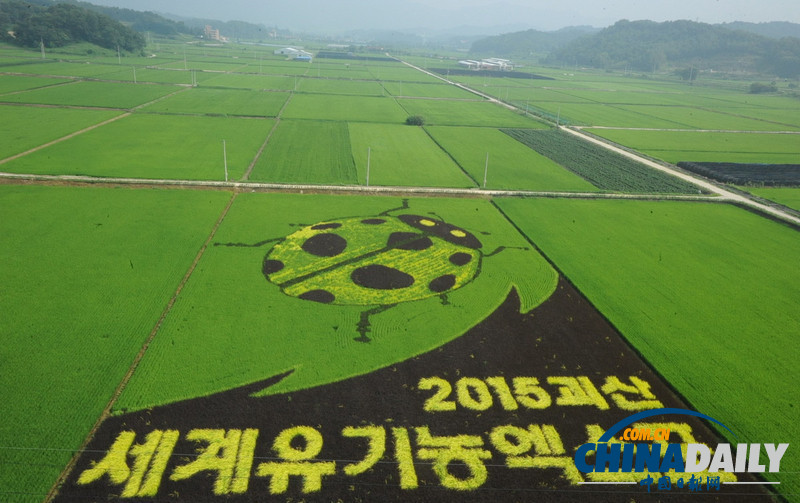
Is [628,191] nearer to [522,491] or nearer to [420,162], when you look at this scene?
[420,162]

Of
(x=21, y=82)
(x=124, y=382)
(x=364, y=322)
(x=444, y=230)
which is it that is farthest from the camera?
(x=21, y=82)

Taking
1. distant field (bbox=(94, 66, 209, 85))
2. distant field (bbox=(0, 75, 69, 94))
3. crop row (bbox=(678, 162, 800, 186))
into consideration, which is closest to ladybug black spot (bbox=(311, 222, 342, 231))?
crop row (bbox=(678, 162, 800, 186))

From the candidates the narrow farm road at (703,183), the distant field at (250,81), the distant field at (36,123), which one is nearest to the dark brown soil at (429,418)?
the narrow farm road at (703,183)

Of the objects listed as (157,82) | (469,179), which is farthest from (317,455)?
(157,82)

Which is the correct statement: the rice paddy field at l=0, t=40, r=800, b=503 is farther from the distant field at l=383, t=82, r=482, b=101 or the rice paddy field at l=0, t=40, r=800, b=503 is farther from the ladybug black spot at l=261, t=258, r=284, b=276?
the distant field at l=383, t=82, r=482, b=101

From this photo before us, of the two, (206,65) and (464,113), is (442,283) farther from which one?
(206,65)

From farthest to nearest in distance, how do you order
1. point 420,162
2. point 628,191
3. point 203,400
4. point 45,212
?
point 420,162 → point 628,191 → point 45,212 → point 203,400

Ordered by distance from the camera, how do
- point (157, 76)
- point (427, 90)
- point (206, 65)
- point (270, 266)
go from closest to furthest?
point (270, 266), point (157, 76), point (427, 90), point (206, 65)

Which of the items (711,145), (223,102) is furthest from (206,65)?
(711,145)
